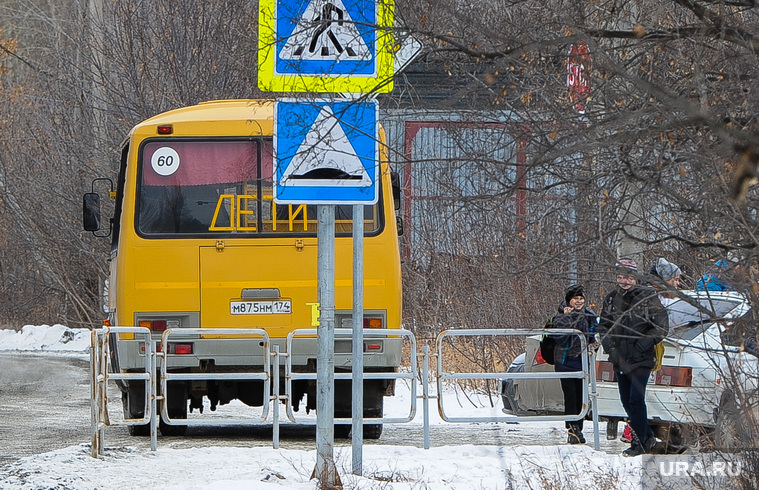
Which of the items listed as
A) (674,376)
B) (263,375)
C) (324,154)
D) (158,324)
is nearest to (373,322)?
(263,375)

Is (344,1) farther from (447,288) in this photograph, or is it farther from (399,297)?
(447,288)

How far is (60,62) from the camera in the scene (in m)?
25.2

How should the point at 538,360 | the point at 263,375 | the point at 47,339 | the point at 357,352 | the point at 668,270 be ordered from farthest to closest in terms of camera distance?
the point at 47,339
the point at 538,360
the point at 263,375
the point at 357,352
the point at 668,270

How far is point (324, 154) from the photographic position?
7.28 metres

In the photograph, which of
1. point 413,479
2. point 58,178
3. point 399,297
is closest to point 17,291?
point 58,178

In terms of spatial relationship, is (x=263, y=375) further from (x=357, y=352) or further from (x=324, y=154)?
(x=324, y=154)

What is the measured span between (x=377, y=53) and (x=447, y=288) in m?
12.0

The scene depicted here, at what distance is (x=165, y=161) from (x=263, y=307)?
1.63 m

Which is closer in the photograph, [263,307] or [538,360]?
[263,307]

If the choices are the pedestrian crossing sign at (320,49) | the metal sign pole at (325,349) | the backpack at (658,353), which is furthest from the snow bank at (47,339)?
→ the pedestrian crossing sign at (320,49)

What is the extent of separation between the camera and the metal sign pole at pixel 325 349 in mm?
7570

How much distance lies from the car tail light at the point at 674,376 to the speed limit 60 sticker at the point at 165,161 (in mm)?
4691

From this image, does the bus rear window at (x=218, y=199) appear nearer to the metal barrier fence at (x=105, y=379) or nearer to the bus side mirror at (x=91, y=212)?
the bus side mirror at (x=91, y=212)

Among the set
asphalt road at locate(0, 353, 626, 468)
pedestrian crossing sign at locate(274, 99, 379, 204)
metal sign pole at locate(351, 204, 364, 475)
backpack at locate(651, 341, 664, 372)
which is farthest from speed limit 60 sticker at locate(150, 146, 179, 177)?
backpack at locate(651, 341, 664, 372)
